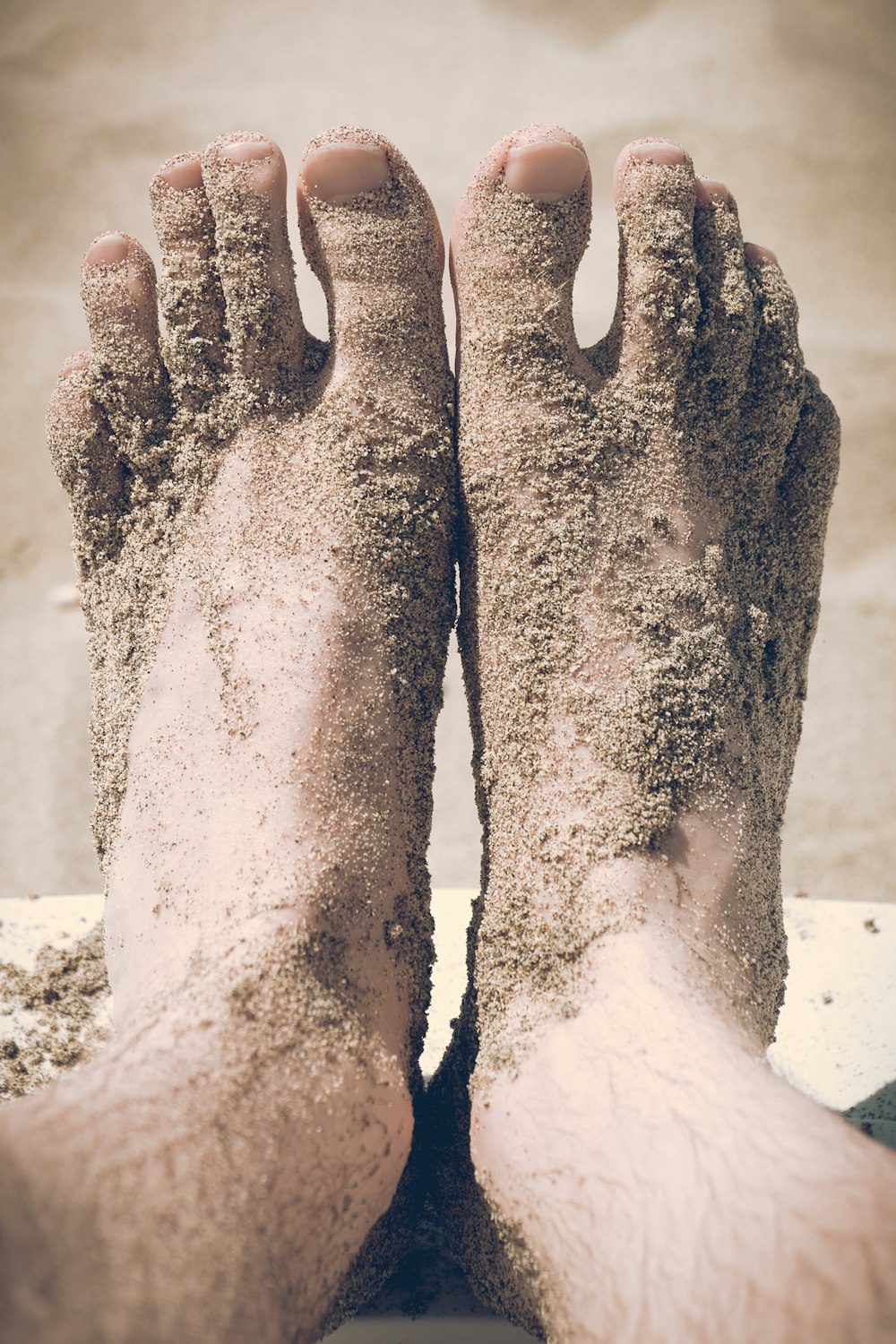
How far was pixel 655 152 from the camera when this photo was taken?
1.26 m

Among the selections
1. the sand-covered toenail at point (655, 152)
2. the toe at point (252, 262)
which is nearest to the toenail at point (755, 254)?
the sand-covered toenail at point (655, 152)

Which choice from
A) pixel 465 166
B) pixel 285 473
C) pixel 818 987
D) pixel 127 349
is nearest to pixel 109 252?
pixel 127 349

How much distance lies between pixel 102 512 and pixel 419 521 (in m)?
0.39

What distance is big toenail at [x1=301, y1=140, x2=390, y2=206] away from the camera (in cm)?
121

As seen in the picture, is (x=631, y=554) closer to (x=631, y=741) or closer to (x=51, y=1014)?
(x=631, y=741)

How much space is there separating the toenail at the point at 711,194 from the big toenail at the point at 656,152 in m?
0.04

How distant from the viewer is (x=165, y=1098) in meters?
0.76

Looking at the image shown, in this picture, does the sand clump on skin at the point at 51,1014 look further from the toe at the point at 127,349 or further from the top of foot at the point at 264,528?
the toe at the point at 127,349

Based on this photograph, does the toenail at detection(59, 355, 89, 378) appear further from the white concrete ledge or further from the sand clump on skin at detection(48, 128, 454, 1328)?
the white concrete ledge

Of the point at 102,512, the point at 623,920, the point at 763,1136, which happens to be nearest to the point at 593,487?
the point at 623,920

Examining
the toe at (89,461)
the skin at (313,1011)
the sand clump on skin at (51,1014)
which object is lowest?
the sand clump on skin at (51,1014)

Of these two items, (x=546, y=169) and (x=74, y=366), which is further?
(x=74, y=366)

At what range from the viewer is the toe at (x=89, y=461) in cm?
130

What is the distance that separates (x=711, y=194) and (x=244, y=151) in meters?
0.54
